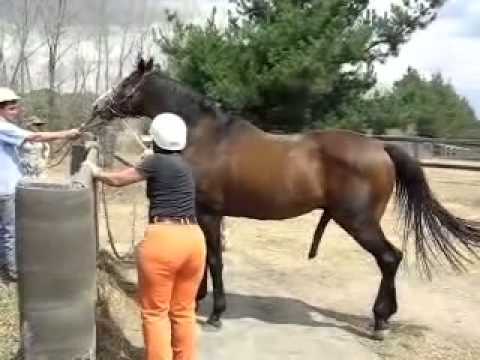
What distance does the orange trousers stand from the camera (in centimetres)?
338

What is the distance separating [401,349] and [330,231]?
415 cm

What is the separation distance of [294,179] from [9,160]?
211cm

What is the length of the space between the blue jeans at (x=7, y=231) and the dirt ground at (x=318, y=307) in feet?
1.65

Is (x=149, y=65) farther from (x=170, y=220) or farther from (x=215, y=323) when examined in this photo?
(x=170, y=220)

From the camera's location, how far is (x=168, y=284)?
3438mm

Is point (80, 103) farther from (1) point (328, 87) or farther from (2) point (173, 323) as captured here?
(2) point (173, 323)

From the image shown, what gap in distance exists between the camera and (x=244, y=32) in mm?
15680

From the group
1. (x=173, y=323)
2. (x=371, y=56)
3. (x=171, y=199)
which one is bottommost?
(x=173, y=323)

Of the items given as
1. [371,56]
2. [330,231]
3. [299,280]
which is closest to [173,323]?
[299,280]

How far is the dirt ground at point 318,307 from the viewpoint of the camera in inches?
190

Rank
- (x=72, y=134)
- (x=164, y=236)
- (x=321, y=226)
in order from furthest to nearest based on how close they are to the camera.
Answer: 1. (x=321, y=226)
2. (x=72, y=134)
3. (x=164, y=236)

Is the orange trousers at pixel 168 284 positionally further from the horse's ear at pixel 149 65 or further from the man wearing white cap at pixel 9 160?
the horse's ear at pixel 149 65

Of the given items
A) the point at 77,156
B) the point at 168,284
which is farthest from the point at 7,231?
the point at 168,284

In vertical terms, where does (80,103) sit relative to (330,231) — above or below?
above
